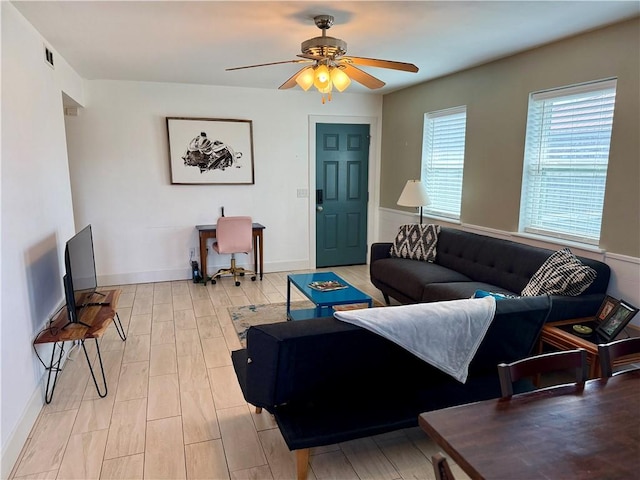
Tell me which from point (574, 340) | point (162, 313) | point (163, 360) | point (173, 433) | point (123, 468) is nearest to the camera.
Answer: point (123, 468)

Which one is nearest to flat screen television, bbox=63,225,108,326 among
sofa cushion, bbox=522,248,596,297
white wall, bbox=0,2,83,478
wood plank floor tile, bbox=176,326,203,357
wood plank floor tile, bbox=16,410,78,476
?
white wall, bbox=0,2,83,478

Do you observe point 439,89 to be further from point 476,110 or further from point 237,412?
point 237,412

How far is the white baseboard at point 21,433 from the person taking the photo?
204cm

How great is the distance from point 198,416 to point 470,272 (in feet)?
8.68

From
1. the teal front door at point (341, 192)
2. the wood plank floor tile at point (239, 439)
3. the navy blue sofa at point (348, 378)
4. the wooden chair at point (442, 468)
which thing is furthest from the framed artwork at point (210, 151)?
the wooden chair at point (442, 468)

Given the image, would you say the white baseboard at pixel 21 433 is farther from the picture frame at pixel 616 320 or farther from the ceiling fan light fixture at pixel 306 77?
the picture frame at pixel 616 320

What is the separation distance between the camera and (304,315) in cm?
395

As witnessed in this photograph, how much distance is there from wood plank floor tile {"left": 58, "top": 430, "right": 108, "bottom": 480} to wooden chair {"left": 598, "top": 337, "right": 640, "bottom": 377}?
2.24 m

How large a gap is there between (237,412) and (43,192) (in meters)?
1.99

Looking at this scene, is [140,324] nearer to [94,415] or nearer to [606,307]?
[94,415]

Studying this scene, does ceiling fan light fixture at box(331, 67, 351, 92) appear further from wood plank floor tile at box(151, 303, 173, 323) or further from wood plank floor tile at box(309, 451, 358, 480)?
wood plank floor tile at box(151, 303, 173, 323)

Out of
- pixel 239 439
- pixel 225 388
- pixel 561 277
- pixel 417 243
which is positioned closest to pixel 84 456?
pixel 239 439

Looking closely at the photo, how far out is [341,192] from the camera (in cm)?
615

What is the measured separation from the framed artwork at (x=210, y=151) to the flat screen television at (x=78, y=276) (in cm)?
218
